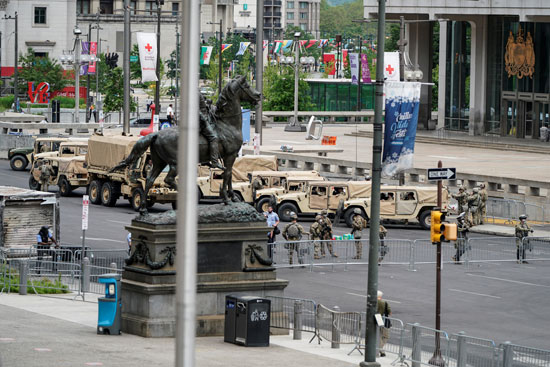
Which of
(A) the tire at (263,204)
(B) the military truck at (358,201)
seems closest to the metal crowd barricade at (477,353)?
(B) the military truck at (358,201)

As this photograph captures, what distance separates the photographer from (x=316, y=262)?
1425 inches

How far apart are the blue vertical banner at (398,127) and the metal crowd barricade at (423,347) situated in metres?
3.03

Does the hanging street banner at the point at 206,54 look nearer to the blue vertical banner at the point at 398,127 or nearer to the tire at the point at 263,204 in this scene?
the tire at the point at 263,204

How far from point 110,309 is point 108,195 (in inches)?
972

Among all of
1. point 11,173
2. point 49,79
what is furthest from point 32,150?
point 49,79

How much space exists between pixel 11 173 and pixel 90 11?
108795 millimetres

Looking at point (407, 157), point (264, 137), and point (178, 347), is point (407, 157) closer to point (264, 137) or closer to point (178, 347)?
point (178, 347)

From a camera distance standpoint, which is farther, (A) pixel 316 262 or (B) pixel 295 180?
(B) pixel 295 180

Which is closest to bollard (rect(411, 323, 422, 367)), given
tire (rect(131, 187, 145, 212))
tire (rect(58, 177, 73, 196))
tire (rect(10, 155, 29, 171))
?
tire (rect(131, 187, 145, 212))

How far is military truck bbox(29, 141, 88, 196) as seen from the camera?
50.4 meters

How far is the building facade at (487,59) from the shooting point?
71.8 m

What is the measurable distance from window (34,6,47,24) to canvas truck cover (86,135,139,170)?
83.1 meters

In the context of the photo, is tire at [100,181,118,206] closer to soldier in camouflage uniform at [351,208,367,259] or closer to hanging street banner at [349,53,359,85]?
soldier in camouflage uniform at [351,208,367,259]

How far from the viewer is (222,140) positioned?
2580cm
